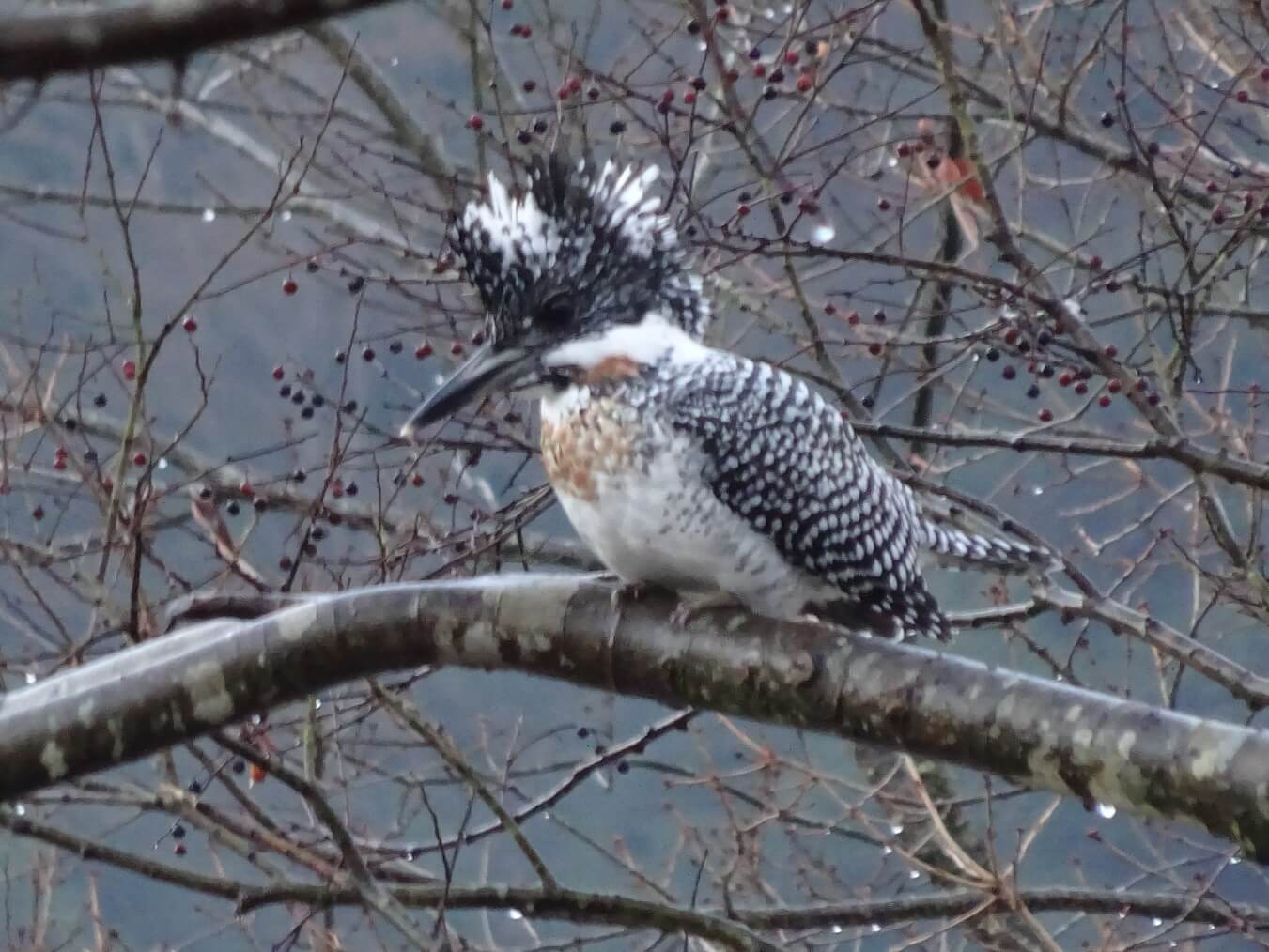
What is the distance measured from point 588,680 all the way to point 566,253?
0.44 meters

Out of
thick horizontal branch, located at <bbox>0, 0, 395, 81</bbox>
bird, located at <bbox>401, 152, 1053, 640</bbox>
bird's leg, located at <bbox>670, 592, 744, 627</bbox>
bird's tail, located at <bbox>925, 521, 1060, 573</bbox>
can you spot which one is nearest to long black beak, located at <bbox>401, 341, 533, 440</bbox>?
bird, located at <bbox>401, 152, 1053, 640</bbox>

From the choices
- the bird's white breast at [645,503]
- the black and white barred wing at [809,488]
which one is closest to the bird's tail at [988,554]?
the black and white barred wing at [809,488]

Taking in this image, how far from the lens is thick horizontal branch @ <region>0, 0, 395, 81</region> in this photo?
15.0 inches

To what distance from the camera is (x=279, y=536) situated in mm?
3705

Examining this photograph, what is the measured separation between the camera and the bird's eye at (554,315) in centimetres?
144

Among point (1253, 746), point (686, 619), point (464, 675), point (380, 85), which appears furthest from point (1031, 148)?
point (1253, 746)

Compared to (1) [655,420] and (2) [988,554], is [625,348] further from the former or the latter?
(2) [988,554]

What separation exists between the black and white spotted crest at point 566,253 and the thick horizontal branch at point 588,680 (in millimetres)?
302

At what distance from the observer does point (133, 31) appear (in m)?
0.39

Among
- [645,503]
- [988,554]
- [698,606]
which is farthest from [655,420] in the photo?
[988,554]

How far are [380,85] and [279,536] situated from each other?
114 centimetres

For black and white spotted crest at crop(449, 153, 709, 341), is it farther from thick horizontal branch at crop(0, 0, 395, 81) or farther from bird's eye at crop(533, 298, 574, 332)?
thick horizontal branch at crop(0, 0, 395, 81)

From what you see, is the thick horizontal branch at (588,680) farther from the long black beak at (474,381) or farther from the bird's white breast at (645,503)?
the long black beak at (474,381)

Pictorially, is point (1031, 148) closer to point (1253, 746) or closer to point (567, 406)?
point (567, 406)
